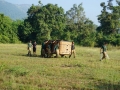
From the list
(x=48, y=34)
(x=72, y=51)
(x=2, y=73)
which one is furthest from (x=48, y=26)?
(x=2, y=73)

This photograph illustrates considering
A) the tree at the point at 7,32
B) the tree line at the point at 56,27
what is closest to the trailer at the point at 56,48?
the tree line at the point at 56,27

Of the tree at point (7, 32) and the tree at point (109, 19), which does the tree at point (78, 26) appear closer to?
the tree at point (109, 19)

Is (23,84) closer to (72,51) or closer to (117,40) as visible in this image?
(72,51)

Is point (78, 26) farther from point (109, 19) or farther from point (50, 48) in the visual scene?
point (50, 48)

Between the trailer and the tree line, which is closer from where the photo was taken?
the trailer

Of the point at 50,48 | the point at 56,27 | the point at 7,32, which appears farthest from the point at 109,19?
the point at 50,48

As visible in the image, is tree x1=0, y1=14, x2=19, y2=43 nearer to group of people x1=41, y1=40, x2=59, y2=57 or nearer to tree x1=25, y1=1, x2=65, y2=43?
tree x1=25, y1=1, x2=65, y2=43

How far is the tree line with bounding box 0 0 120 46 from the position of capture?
217 ft

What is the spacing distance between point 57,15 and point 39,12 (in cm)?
448

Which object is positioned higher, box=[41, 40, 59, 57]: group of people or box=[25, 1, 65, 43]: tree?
box=[25, 1, 65, 43]: tree

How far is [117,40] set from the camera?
59.8m

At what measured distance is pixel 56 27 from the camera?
233 ft

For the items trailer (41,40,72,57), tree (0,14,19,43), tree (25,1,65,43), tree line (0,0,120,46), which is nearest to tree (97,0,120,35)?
tree line (0,0,120,46)

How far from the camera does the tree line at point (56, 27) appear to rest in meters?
66.1
